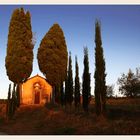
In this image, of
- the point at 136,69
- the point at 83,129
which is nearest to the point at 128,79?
the point at 136,69

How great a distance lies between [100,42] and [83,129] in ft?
32.8

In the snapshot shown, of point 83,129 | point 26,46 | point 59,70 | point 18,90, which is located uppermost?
point 26,46

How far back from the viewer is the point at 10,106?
94.3ft

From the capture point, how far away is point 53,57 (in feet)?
114

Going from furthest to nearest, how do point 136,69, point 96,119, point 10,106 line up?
point 136,69
point 10,106
point 96,119

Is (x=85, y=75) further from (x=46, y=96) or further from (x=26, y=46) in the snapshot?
(x=46, y=96)

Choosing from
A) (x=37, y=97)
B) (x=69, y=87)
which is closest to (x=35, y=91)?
(x=37, y=97)

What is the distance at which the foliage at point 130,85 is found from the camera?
49825 millimetres

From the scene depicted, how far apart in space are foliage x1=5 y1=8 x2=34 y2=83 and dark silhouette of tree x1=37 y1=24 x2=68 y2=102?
10.2 ft

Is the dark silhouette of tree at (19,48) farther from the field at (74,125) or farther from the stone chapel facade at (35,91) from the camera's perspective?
the stone chapel facade at (35,91)

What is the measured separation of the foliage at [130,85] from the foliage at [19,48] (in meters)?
24.3

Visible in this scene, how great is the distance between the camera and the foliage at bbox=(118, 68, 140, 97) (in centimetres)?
4983

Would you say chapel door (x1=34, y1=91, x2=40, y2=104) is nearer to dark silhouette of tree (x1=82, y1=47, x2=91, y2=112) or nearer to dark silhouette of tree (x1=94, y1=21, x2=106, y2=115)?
dark silhouette of tree (x1=82, y1=47, x2=91, y2=112)

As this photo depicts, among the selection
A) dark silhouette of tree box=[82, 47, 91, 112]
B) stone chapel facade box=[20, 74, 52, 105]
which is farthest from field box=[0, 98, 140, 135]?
stone chapel facade box=[20, 74, 52, 105]
